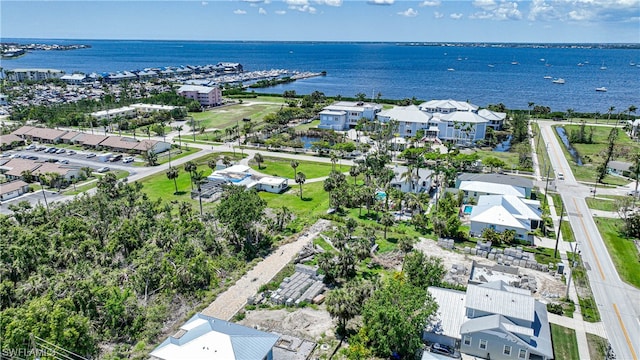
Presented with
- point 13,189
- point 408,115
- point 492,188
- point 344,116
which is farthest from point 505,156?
point 13,189

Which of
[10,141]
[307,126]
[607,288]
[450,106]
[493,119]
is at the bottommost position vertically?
[607,288]

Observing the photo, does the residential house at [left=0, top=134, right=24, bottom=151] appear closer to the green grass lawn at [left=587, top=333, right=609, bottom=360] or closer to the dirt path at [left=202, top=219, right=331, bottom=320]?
the dirt path at [left=202, top=219, right=331, bottom=320]

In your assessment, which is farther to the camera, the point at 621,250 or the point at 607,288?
the point at 621,250

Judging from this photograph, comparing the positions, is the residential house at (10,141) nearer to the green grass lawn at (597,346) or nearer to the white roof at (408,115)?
the white roof at (408,115)

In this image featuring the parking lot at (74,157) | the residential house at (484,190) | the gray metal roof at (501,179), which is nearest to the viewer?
the residential house at (484,190)

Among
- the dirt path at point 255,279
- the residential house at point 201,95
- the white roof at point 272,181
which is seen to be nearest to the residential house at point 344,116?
the white roof at point 272,181

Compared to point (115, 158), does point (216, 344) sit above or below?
above

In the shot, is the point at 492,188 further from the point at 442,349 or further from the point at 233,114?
the point at 233,114
